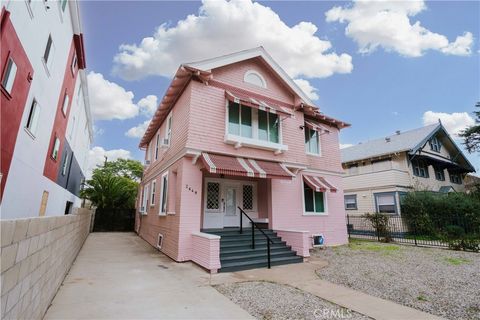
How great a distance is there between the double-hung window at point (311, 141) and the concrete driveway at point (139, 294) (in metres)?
8.97

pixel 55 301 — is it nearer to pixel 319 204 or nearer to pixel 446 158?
pixel 319 204

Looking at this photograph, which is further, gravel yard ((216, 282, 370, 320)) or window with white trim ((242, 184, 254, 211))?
window with white trim ((242, 184, 254, 211))

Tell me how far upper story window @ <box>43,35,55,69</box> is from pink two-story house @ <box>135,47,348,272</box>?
4879 millimetres

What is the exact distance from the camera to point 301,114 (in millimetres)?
12844

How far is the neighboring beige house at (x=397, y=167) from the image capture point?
1930 cm

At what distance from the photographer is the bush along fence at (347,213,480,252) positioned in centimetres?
1166

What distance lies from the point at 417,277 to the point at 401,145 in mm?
17277

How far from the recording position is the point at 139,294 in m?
5.17

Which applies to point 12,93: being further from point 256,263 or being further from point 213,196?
point 256,263

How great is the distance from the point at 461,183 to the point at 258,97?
2965cm

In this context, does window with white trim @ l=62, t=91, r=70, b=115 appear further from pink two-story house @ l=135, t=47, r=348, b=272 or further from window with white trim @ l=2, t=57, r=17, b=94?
window with white trim @ l=2, t=57, r=17, b=94

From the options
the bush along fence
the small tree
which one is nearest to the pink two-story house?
the bush along fence

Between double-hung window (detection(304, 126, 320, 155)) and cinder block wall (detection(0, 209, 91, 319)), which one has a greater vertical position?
double-hung window (detection(304, 126, 320, 155))

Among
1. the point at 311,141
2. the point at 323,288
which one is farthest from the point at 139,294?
the point at 311,141
